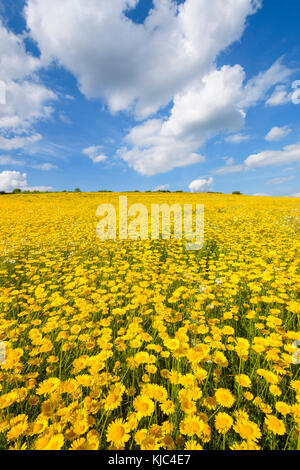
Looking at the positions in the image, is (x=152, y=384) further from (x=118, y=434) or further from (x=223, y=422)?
(x=223, y=422)

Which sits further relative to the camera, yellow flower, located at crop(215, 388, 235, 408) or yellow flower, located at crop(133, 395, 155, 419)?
yellow flower, located at crop(215, 388, 235, 408)

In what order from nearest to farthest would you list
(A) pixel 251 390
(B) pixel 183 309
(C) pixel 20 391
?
(C) pixel 20 391 < (A) pixel 251 390 < (B) pixel 183 309

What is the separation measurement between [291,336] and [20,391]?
2.44 meters

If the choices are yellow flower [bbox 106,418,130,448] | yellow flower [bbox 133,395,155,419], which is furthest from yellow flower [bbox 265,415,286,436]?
yellow flower [bbox 106,418,130,448]

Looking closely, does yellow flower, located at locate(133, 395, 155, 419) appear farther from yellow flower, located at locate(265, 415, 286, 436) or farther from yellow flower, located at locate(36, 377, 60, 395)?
yellow flower, located at locate(265, 415, 286, 436)

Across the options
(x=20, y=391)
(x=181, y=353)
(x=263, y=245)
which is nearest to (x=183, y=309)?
(x=181, y=353)

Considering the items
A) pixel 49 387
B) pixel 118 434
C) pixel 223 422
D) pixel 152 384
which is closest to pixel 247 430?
pixel 223 422

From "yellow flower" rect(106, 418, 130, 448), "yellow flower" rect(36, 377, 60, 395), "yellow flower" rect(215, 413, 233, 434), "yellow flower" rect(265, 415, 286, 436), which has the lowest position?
"yellow flower" rect(106, 418, 130, 448)

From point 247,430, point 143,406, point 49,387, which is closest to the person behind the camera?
point 247,430

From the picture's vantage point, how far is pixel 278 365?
5.61ft

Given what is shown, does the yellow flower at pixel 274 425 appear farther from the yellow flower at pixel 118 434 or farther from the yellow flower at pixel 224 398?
the yellow flower at pixel 118 434

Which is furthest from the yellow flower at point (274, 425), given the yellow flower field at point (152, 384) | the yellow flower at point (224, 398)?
the yellow flower at point (224, 398)

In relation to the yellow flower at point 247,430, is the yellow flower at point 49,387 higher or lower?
higher
